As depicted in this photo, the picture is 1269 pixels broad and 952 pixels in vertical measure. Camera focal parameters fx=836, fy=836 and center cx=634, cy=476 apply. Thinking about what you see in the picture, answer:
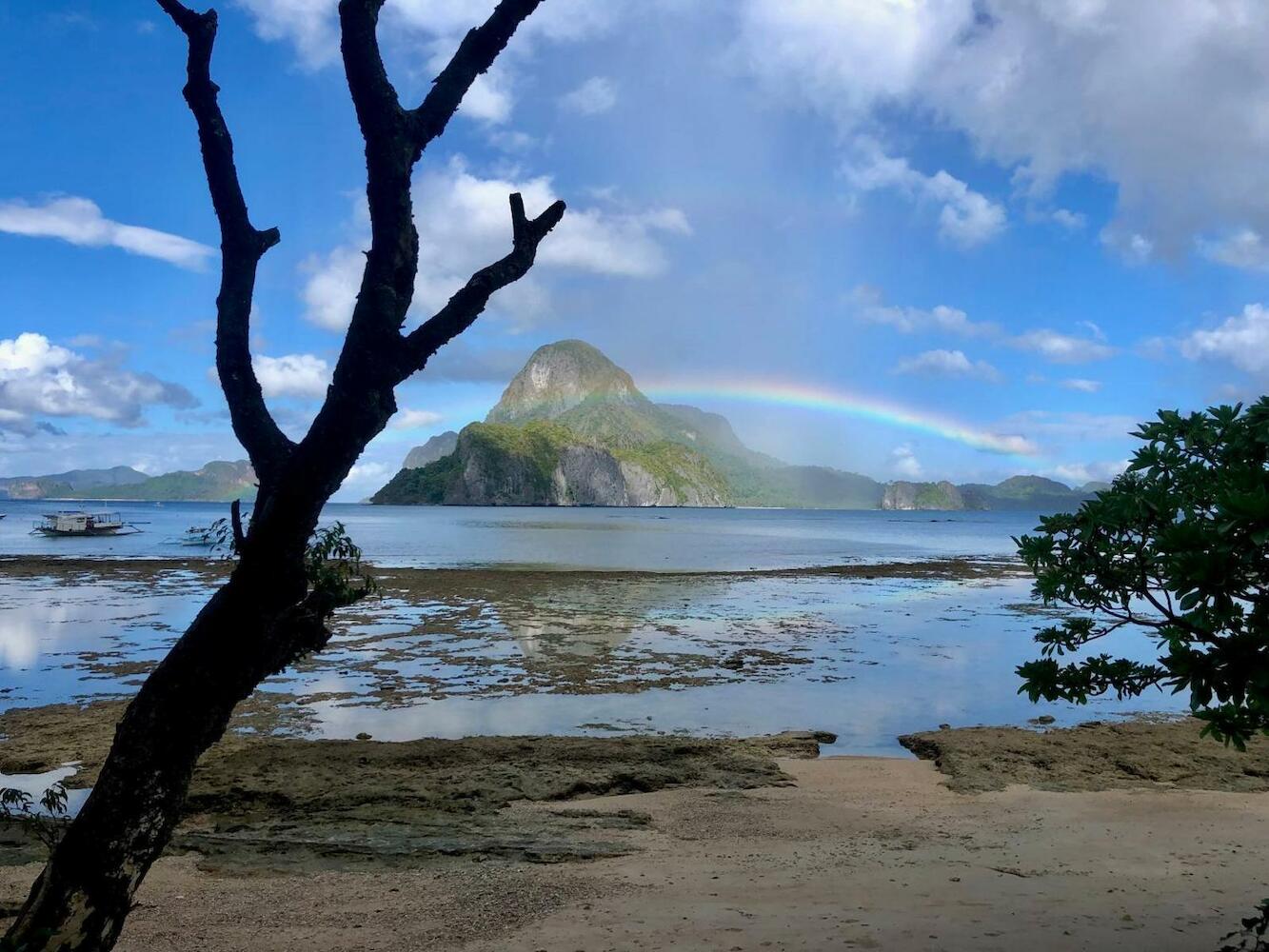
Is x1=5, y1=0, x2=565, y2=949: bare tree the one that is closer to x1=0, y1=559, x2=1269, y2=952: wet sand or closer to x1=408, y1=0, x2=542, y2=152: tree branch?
x1=408, y1=0, x2=542, y2=152: tree branch

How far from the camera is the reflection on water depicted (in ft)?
50.2

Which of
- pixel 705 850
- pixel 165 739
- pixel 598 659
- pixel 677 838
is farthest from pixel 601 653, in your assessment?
pixel 165 739

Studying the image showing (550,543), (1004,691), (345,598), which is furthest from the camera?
(550,543)

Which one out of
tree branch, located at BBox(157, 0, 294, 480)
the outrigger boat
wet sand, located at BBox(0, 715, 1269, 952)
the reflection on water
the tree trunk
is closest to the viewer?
the tree trunk

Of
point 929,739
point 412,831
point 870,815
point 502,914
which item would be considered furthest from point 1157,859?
point 412,831

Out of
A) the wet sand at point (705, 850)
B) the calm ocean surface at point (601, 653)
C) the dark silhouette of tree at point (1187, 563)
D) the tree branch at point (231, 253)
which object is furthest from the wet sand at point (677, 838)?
the tree branch at point (231, 253)

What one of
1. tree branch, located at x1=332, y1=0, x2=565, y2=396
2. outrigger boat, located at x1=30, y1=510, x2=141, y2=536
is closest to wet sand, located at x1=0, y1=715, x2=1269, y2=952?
tree branch, located at x1=332, y1=0, x2=565, y2=396

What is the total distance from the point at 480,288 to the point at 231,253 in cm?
189

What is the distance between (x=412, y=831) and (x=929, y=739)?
8.35 metres

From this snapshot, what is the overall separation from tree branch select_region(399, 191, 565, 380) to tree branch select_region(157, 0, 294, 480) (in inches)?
45.6

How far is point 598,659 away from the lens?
67.6ft

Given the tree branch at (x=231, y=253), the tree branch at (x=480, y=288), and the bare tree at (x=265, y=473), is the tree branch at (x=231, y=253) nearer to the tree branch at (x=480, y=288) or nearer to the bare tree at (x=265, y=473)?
the bare tree at (x=265, y=473)

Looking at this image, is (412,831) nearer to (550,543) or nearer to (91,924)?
(91,924)

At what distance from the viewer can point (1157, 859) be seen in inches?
319
